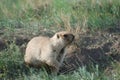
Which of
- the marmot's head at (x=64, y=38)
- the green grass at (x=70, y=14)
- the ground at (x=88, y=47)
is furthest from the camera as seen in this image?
the green grass at (x=70, y=14)

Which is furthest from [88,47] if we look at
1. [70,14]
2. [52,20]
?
[52,20]

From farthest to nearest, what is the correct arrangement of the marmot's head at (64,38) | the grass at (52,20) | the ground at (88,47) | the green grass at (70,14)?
the green grass at (70,14), the ground at (88,47), the marmot's head at (64,38), the grass at (52,20)

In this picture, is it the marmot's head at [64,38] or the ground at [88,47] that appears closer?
the marmot's head at [64,38]

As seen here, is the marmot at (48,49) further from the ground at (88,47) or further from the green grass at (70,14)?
the green grass at (70,14)

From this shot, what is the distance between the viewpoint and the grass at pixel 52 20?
6.46 metres

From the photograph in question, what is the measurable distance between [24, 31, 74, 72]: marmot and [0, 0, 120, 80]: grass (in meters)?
0.17

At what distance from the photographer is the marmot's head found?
261 inches

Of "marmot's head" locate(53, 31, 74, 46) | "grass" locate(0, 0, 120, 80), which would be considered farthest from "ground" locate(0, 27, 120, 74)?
"marmot's head" locate(53, 31, 74, 46)

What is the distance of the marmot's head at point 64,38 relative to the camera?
664cm

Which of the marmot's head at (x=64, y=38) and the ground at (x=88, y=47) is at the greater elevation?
the marmot's head at (x=64, y=38)

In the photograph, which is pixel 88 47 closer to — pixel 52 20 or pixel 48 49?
pixel 48 49

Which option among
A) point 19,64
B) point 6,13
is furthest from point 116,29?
point 6,13

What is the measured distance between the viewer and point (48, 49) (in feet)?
22.2

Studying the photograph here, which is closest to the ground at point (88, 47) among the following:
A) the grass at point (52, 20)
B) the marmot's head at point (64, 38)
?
the grass at point (52, 20)
